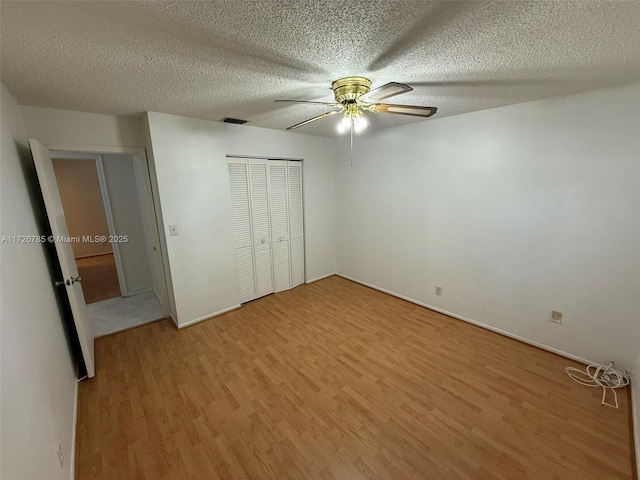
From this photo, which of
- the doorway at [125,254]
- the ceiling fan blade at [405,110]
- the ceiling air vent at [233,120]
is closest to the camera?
the ceiling fan blade at [405,110]

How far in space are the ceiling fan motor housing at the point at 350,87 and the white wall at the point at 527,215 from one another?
158cm

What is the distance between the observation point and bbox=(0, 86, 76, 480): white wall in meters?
0.94

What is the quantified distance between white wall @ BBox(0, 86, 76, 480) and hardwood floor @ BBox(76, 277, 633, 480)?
39 cm

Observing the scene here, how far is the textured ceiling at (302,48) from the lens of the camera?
3.39 feet

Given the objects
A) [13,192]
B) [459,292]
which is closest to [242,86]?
[13,192]

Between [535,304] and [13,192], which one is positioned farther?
[535,304]

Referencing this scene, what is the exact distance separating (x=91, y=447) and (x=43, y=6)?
7.66ft

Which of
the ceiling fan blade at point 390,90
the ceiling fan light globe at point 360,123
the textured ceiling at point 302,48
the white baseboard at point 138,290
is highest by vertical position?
the textured ceiling at point 302,48

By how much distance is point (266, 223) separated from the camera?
358cm

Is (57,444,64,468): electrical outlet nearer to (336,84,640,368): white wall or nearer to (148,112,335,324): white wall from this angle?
(148,112,335,324): white wall

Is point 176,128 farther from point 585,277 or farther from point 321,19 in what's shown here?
Answer: point 585,277

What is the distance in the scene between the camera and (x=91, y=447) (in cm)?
161

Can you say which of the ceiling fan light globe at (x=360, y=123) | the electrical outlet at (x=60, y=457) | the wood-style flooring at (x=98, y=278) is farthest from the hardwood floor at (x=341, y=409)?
the ceiling fan light globe at (x=360, y=123)

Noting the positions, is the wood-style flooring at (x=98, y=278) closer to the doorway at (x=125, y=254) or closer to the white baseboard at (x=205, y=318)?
the doorway at (x=125, y=254)
